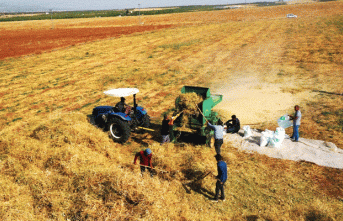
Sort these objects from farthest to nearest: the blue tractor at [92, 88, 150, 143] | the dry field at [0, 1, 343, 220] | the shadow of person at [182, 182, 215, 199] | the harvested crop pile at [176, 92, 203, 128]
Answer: the blue tractor at [92, 88, 150, 143], the harvested crop pile at [176, 92, 203, 128], the shadow of person at [182, 182, 215, 199], the dry field at [0, 1, 343, 220]

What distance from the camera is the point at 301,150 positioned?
8.98 metres

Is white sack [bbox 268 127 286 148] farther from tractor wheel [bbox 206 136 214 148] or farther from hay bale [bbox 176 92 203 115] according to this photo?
hay bale [bbox 176 92 203 115]

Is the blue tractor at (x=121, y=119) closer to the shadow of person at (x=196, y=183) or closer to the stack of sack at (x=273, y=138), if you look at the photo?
the shadow of person at (x=196, y=183)

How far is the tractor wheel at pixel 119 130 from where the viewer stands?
30.9ft

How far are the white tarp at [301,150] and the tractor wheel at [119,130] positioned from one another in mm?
4141

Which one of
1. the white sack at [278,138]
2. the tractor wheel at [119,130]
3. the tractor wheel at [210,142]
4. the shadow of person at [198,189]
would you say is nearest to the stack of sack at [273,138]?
the white sack at [278,138]

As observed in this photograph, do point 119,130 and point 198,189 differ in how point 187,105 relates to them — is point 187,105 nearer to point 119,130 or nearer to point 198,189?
point 119,130

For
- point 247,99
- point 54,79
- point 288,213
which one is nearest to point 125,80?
point 54,79

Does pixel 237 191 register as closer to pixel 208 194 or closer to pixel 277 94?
pixel 208 194

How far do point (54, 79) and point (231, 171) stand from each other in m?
17.6

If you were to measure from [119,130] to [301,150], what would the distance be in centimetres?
707

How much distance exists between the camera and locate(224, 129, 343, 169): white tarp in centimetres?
839

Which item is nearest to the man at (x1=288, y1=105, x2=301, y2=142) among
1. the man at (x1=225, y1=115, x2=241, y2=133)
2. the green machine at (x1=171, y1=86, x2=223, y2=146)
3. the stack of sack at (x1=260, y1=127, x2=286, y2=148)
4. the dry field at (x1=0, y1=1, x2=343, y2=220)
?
the stack of sack at (x1=260, y1=127, x2=286, y2=148)

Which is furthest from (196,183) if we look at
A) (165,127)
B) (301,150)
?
(301,150)
